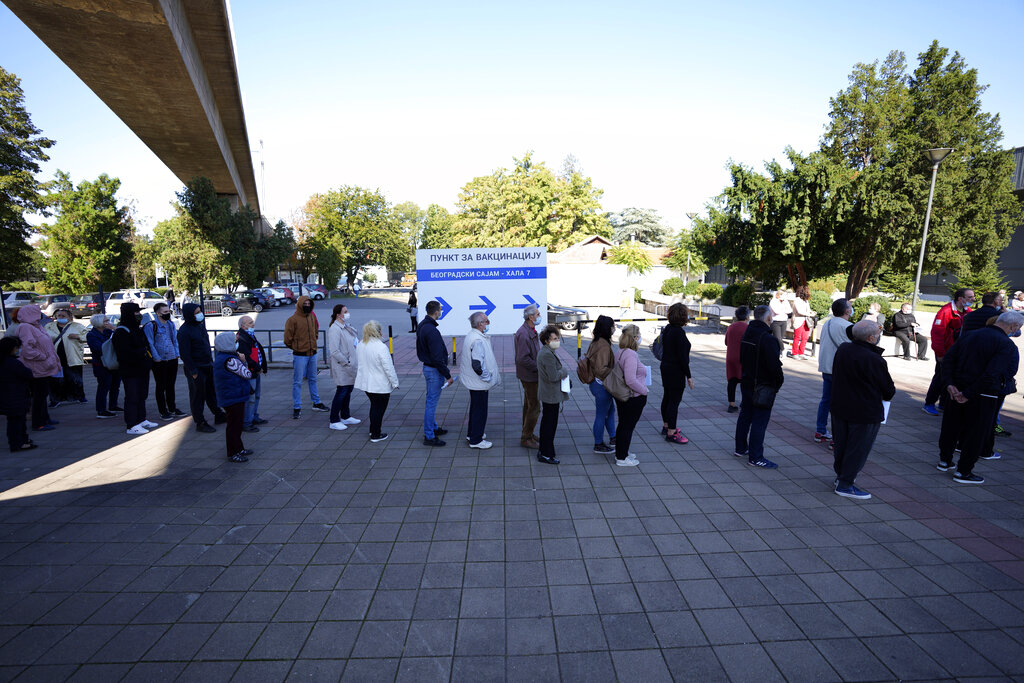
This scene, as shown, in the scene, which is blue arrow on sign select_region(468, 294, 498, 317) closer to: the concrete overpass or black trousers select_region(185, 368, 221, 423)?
black trousers select_region(185, 368, 221, 423)

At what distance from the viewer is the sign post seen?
9.23 meters

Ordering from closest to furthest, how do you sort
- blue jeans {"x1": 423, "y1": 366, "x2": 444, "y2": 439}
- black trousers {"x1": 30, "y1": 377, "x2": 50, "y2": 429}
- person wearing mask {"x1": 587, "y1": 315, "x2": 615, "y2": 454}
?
person wearing mask {"x1": 587, "y1": 315, "x2": 615, "y2": 454}
blue jeans {"x1": 423, "y1": 366, "x2": 444, "y2": 439}
black trousers {"x1": 30, "y1": 377, "x2": 50, "y2": 429}

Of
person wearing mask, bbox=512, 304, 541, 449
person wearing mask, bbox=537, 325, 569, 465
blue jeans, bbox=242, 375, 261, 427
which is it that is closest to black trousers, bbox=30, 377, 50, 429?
blue jeans, bbox=242, 375, 261, 427

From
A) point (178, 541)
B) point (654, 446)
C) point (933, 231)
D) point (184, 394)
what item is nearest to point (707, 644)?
point (654, 446)

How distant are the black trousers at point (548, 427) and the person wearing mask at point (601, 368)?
57cm

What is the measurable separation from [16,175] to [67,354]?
19415 mm

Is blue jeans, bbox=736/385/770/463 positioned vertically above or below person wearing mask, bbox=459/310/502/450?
below

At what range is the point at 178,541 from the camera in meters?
4.37

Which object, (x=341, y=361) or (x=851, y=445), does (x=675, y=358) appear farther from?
(x=341, y=361)

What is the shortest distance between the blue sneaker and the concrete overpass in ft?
45.4

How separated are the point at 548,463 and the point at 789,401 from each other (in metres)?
5.25

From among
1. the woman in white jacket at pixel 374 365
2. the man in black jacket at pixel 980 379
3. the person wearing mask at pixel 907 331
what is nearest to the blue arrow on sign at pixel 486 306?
the woman in white jacket at pixel 374 365

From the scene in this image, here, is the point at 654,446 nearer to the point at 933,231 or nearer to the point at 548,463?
the point at 548,463

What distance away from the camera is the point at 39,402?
24.7 ft
